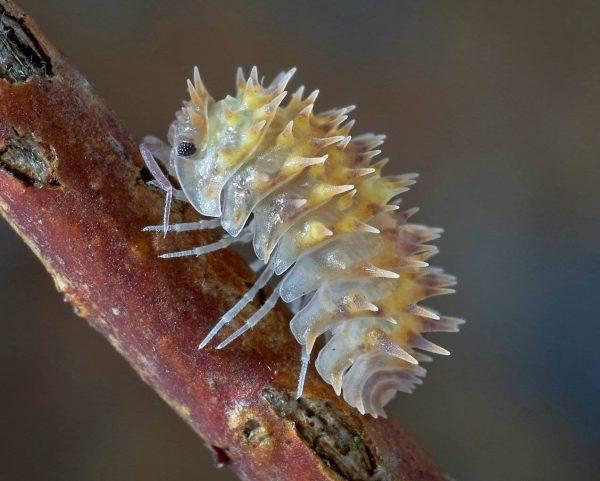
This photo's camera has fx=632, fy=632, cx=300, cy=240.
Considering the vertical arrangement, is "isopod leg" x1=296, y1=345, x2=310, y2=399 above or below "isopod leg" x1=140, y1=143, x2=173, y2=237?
below

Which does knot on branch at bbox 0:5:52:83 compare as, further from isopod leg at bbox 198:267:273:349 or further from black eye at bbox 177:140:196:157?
isopod leg at bbox 198:267:273:349

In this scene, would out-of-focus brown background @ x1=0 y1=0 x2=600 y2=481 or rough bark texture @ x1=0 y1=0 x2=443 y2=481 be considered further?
out-of-focus brown background @ x1=0 y1=0 x2=600 y2=481

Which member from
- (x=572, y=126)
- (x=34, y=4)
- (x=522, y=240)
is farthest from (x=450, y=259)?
(x=34, y=4)

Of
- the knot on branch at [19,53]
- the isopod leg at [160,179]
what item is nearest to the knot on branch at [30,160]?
the knot on branch at [19,53]

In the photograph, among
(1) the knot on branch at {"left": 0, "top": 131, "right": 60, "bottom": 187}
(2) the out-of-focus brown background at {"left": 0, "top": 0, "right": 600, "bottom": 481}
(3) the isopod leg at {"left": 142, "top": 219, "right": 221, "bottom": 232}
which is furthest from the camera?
(2) the out-of-focus brown background at {"left": 0, "top": 0, "right": 600, "bottom": 481}

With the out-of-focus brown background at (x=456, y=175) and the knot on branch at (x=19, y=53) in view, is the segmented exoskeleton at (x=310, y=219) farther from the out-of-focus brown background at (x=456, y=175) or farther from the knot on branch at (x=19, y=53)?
the out-of-focus brown background at (x=456, y=175)

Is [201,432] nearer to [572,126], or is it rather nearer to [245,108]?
[245,108]

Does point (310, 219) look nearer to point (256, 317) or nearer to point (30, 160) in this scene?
point (256, 317)

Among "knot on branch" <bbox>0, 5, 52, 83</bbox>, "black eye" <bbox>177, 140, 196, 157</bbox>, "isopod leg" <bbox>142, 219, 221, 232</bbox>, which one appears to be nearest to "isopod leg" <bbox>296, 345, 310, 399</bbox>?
"isopod leg" <bbox>142, 219, 221, 232</bbox>

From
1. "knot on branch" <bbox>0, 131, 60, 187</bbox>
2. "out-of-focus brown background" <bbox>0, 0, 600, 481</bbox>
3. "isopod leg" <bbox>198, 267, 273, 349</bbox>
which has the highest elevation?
"out-of-focus brown background" <bbox>0, 0, 600, 481</bbox>
